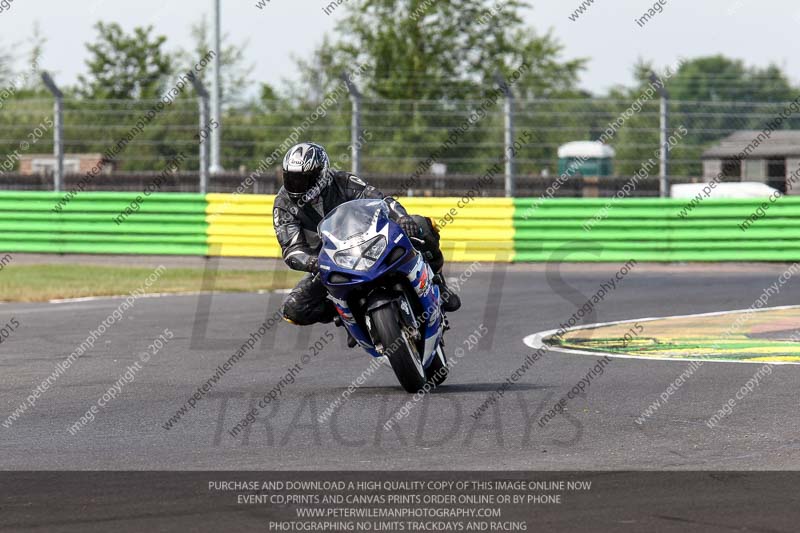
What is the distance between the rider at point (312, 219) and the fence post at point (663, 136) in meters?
12.7

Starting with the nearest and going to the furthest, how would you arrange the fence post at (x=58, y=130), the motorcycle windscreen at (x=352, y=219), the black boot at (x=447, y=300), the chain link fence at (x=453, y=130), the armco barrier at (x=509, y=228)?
the motorcycle windscreen at (x=352, y=219)
the black boot at (x=447, y=300)
the armco barrier at (x=509, y=228)
the chain link fence at (x=453, y=130)
the fence post at (x=58, y=130)

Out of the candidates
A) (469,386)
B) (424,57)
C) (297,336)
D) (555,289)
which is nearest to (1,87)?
(424,57)

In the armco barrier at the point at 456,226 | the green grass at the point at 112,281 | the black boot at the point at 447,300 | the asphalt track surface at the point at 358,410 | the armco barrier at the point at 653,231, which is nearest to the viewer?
the asphalt track surface at the point at 358,410

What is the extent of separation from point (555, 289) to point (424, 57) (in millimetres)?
18046

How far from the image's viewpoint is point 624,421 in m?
7.49

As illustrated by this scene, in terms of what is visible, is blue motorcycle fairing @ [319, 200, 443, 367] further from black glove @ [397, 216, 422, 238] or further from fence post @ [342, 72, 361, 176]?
fence post @ [342, 72, 361, 176]

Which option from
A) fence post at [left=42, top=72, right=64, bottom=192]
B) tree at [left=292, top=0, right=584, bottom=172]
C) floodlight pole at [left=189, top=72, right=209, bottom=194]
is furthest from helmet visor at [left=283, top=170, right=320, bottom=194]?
tree at [left=292, top=0, right=584, bottom=172]

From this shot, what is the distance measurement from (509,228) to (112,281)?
21.4ft

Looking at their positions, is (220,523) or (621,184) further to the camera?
(621,184)

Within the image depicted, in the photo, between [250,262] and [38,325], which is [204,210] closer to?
[250,262]

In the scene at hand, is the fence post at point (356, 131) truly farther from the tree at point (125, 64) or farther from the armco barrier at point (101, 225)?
the tree at point (125, 64)

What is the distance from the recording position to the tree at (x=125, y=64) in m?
39.9

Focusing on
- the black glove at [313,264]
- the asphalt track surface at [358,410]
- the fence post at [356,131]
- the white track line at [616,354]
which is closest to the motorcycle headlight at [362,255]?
the black glove at [313,264]

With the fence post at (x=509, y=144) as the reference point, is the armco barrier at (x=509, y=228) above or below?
below
